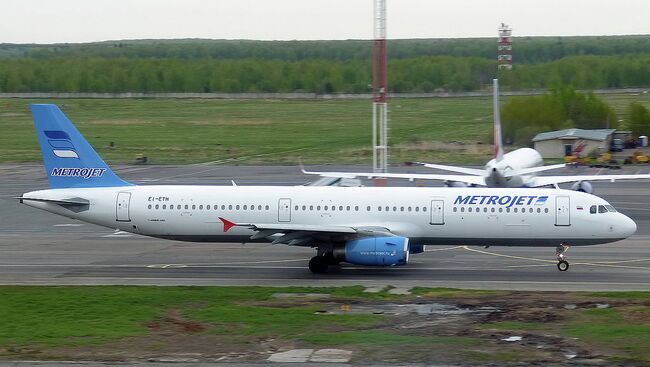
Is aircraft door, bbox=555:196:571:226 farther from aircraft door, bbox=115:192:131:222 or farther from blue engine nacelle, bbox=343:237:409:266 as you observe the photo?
aircraft door, bbox=115:192:131:222

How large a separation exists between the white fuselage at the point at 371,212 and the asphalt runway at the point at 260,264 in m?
1.41

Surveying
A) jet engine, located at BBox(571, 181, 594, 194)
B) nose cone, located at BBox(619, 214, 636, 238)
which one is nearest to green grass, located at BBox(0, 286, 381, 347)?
nose cone, located at BBox(619, 214, 636, 238)

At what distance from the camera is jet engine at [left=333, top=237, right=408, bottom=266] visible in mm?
36153

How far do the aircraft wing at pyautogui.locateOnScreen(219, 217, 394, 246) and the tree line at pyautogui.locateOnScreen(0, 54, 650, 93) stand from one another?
419 ft

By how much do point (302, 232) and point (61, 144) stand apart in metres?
10.4

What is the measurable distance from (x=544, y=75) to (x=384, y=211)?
4670 inches

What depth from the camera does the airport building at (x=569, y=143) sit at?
87188 millimetres

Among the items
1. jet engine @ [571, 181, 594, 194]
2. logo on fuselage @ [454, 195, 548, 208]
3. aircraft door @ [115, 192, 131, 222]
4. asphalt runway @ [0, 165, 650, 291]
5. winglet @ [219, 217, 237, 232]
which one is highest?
logo on fuselage @ [454, 195, 548, 208]

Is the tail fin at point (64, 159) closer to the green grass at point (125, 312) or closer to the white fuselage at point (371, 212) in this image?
the white fuselage at point (371, 212)

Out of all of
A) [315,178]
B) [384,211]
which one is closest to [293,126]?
[315,178]

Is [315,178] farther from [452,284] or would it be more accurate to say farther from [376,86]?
[452,284]

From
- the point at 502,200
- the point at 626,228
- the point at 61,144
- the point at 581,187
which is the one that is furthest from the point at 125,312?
the point at 581,187

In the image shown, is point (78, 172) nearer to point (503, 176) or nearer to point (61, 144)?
point (61, 144)

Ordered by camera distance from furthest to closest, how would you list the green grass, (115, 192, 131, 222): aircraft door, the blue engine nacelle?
(115, 192, 131, 222): aircraft door, the blue engine nacelle, the green grass
